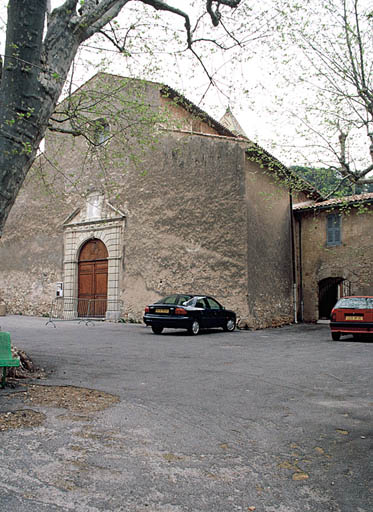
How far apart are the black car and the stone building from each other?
702cm

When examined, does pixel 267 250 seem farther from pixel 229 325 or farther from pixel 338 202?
pixel 229 325

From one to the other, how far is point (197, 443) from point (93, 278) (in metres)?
16.7

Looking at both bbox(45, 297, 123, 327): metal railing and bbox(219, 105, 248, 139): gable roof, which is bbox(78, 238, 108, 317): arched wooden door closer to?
bbox(45, 297, 123, 327): metal railing

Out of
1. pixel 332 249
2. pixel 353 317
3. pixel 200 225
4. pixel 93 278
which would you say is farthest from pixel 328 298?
pixel 353 317

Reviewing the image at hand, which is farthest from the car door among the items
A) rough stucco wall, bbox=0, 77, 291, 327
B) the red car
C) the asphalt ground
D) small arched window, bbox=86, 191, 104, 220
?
small arched window, bbox=86, 191, 104, 220

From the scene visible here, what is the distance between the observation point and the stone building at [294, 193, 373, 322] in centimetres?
1811

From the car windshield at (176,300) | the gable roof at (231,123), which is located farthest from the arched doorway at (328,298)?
the gable roof at (231,123)

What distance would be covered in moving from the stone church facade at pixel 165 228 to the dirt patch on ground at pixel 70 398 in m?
9.95

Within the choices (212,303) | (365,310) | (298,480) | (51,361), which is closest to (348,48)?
(365,310)

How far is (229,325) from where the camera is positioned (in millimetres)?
14938

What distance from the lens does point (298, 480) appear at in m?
3.00

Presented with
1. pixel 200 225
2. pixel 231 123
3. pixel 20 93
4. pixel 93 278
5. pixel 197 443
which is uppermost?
pixel 231 123

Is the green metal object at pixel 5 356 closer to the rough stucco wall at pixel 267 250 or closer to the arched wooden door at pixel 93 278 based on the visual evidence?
the rough stucco wall at pixel 267 250

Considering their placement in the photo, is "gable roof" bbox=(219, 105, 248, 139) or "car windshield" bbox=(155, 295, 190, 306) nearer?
"car windshield" bbox=(155, 295, 190, 306)
